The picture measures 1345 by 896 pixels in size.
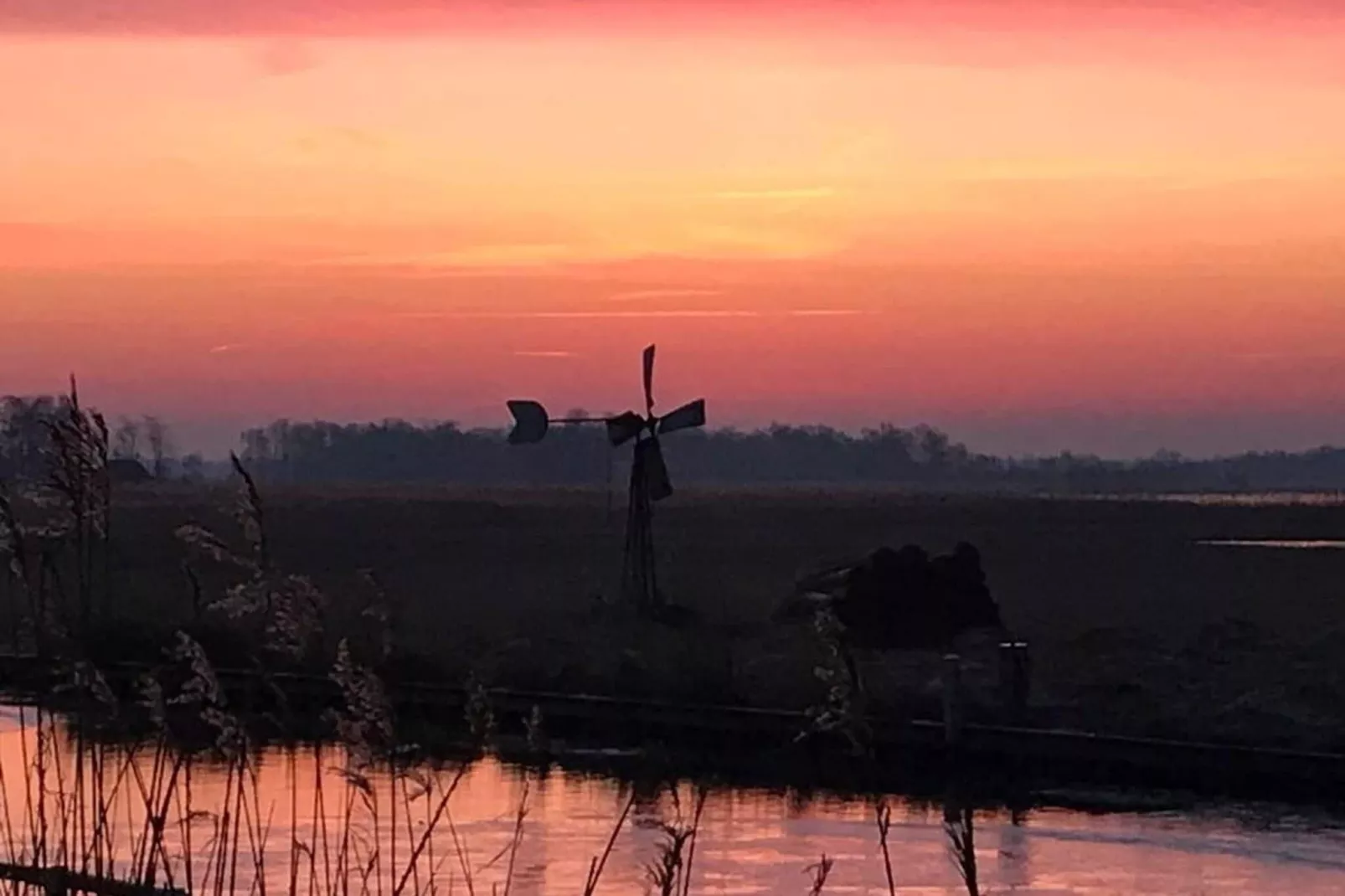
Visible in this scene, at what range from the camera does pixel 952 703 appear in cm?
1820

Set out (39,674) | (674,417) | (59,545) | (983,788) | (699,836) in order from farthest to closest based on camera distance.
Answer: (674,417), (983,788), (699,836), (39,674), (59,545)

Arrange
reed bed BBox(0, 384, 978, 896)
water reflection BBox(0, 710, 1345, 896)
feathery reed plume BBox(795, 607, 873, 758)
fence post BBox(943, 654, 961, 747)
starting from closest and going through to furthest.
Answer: feathery reed plume BBox(795, 607, 873, 758), reed bed BBox(0, 384, 978, 896), water reflection BBox(0, 710, 1345, 896), fence post BBox(943, 654, 961, 747)

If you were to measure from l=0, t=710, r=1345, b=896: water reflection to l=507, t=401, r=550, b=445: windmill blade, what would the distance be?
48.5ft

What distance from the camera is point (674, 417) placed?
33.6 m

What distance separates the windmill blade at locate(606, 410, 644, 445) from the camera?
33188mm

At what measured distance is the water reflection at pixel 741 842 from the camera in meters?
13.7

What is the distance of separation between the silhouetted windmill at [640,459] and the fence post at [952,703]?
13.2m

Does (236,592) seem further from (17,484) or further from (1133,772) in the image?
(1133,772)

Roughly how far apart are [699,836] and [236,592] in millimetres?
10804

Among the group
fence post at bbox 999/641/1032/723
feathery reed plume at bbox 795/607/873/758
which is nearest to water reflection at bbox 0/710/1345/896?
fence post at bbox 999/641/1032/723

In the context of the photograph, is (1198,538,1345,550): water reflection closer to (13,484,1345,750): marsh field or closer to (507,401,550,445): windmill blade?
(13,484,1345,750): marsh field

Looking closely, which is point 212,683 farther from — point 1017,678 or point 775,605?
point 775,605

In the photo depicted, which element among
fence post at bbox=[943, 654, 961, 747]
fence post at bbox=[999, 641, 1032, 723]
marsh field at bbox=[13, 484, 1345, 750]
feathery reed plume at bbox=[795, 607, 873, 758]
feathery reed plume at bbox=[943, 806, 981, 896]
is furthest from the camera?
marsh field at bbox=[13, 484, 1345, 750]

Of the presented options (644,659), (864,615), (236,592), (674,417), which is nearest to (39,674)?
(236,592)
